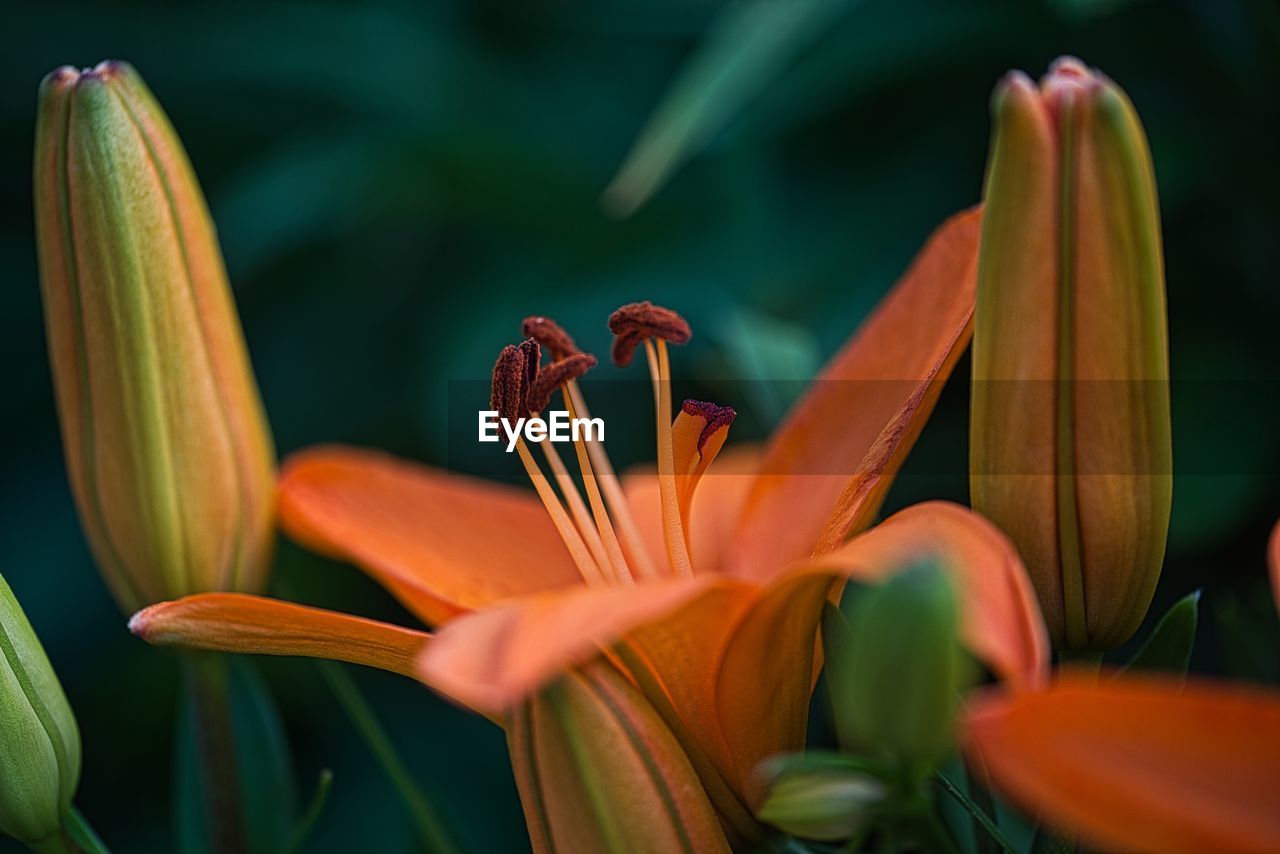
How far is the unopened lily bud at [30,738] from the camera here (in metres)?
0.39

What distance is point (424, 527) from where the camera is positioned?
1.75ft

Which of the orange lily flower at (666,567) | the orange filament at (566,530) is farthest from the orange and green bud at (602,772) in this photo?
the orange filament at (566,530)

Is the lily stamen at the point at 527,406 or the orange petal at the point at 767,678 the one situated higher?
the lily stamen at the point at 527,406

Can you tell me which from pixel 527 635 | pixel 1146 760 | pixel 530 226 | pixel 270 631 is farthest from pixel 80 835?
pixel 530 226

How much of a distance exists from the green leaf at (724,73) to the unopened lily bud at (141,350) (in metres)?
Answer: 0.22

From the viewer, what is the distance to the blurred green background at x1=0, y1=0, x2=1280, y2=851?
631 mm

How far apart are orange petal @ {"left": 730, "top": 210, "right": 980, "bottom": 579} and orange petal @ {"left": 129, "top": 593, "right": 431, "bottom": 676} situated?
0.46 ft

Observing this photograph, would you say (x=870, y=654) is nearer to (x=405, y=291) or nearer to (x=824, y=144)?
(x=824, y=144)

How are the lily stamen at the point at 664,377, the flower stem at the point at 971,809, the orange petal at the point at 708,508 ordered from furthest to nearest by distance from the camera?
the orange petal at the point at 708,508
the lily stamen at the point at 664,377
the flower stem at the point at 971,809

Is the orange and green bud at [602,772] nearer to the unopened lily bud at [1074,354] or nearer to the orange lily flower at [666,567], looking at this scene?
the orange lily flower at [666,567]

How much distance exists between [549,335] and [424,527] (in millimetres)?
94

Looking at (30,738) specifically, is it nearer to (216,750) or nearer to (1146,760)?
(216,750)

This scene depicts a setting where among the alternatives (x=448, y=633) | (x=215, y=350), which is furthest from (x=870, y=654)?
(x=215, y=350)

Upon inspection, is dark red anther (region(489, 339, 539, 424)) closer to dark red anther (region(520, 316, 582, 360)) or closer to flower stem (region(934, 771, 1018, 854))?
dark red anther (region(520, 316, 582, 360))
